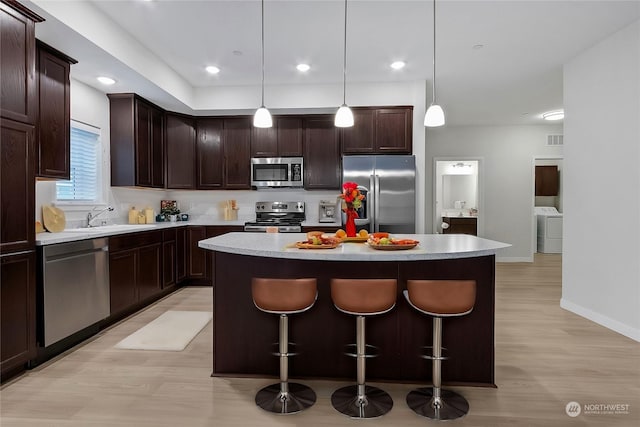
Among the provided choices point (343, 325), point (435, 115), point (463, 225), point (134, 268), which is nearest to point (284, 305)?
point (343, 325)

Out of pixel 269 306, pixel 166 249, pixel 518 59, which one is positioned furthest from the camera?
pixel 166 249

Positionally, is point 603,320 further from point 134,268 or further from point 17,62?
point 17,62

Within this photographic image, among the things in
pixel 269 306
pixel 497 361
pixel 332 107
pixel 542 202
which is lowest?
pixel 497 361

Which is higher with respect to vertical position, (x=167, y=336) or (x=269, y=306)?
(x=269, y=306)

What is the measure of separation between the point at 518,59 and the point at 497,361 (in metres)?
3.26

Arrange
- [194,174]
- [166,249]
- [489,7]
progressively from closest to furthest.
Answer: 1. [489,7]
2. [166,249]
3. [194,174]

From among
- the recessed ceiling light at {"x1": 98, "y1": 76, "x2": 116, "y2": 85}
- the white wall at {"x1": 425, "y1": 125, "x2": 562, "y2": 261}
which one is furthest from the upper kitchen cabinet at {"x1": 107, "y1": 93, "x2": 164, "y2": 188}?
the white wall at {"x1": 425, "y1": 125, "x2": 562, "y2": 261}

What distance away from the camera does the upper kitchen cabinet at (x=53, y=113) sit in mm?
2934

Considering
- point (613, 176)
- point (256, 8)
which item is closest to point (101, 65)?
point (256, 8)

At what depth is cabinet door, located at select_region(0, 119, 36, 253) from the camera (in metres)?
2.29

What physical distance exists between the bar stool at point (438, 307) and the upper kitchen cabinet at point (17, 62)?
2810 mm

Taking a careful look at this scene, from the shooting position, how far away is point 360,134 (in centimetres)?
480

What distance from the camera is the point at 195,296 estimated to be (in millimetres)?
4562

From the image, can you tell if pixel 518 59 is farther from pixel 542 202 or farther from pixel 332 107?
pixel 542 202
